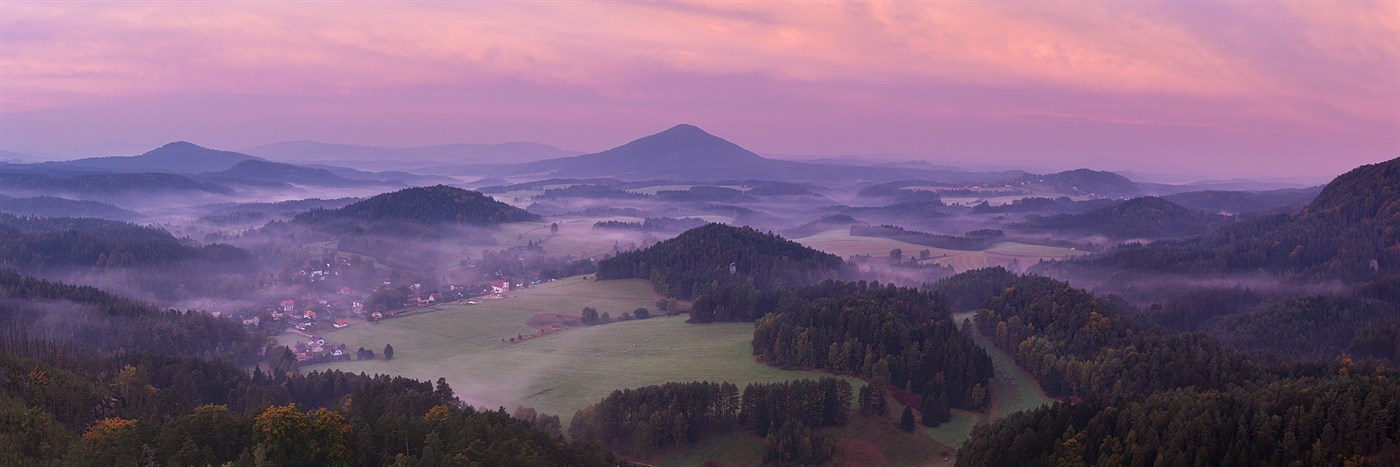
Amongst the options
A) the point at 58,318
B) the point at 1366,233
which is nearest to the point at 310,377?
the point at 58,318

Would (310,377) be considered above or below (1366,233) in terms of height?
below

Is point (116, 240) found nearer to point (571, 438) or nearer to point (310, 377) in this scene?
point (310, 377)

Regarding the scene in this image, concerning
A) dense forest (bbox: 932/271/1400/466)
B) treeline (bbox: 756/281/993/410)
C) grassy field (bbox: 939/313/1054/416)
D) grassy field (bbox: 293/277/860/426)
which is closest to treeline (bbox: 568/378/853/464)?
grassy field (bbox: 293/277/860/426)

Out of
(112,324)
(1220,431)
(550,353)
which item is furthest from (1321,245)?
(112,324)

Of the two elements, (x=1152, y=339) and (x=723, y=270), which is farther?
(x=723, y=270)

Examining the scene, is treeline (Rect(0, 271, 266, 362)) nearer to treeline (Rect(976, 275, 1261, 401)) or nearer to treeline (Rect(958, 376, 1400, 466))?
treeline (Rect(958, 376, 1400, 466))
